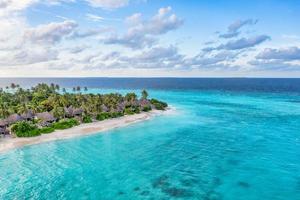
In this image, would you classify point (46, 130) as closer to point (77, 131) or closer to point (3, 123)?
point (77, 131)

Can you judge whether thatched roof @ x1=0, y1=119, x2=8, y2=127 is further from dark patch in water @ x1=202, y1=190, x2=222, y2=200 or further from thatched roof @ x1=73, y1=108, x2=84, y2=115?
dark patch in water @ x1=202, y1=190, x2=222, y2=200

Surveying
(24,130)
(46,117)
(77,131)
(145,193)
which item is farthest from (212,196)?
(46,117)

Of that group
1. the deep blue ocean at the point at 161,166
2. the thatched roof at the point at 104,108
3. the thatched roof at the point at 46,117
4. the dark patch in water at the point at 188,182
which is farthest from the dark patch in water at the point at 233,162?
the thatched roof at the point at 104,108

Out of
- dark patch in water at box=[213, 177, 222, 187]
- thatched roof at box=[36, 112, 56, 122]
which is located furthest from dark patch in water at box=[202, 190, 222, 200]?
thatched roof at box=[36, 112, 56, 122]

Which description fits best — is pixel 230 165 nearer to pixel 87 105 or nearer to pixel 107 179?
pixel 107 179

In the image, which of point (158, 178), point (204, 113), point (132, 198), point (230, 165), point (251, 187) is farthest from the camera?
point (204, 113)

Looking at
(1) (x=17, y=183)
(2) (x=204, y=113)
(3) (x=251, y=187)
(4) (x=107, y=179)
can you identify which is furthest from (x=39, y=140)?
(2) (x=204, y=113)
